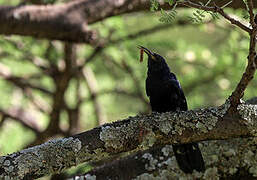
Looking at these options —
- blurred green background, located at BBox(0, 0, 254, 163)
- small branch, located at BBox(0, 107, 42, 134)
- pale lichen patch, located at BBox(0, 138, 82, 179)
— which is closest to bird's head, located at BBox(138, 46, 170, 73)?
blurred green background, located at BBox(0, 0, 254, 163)

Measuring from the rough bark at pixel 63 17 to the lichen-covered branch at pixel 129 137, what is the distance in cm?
146

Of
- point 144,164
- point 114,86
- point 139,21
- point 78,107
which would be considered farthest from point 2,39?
point 144,164

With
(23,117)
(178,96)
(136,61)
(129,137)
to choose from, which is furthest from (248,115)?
(23,117)

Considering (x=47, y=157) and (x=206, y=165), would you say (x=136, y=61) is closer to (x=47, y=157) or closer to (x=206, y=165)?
(x=206, y=165)

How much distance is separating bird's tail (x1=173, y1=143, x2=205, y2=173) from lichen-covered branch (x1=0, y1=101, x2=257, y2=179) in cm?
37

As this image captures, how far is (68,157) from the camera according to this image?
2.38 m

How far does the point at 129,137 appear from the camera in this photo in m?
2.44

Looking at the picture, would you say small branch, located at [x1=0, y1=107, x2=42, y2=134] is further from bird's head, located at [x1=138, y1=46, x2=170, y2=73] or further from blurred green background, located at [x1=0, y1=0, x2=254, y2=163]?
bird's head, located at [x1=138, y1=46, x2=170, y2=73]

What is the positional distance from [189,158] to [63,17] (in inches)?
67.2

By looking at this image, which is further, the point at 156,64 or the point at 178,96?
the point at 156,64

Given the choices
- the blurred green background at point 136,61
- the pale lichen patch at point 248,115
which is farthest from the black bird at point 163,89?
the blurred green background at point 136,61

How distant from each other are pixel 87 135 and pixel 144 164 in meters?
0.67

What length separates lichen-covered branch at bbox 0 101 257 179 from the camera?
233 centimetres

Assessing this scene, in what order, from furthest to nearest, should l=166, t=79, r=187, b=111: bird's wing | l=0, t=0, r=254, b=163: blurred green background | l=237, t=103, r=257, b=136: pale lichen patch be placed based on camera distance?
l=0, t=0, r=254, b=163: blurred green background < l=166, t=79, r=187, b=111: bird's wing < l=237, t=103, r=257, b=136: pale lichen patch
